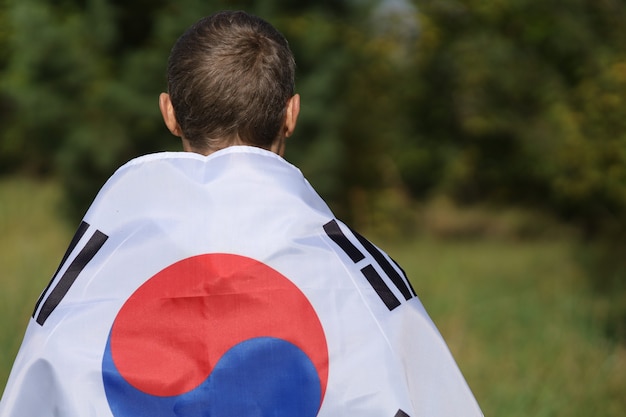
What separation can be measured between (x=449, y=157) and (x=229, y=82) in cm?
1934

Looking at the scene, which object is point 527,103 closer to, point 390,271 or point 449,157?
point 449,157

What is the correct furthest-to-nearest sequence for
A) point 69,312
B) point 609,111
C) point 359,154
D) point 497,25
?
point 497,25, point 359,154, point 609,111, point 69,312

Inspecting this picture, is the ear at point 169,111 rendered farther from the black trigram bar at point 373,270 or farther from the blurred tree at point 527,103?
the blurred tree at point 527,103

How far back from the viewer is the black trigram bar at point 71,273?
184cm

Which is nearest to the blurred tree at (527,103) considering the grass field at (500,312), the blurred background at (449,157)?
the blurred background at (449,157)

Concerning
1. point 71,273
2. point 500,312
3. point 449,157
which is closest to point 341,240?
point 71,273

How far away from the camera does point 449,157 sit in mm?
20875

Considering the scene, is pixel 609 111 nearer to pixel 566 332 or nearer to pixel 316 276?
pixel 566 332

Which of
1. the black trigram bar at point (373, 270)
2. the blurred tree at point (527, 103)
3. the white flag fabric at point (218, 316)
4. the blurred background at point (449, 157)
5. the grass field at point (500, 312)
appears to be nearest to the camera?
the white flag fabric at point (218, 316)

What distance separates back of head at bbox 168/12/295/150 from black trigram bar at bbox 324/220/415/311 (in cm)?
24

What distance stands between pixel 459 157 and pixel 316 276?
1886 centimetres

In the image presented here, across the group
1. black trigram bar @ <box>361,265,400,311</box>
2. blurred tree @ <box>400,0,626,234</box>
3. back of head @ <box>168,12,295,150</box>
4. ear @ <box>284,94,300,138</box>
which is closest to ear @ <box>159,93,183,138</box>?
back of head @ <box>168,12,295,150</box>

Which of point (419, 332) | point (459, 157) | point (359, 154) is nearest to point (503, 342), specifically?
point (419, 332)

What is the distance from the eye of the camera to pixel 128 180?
6.21 feet
